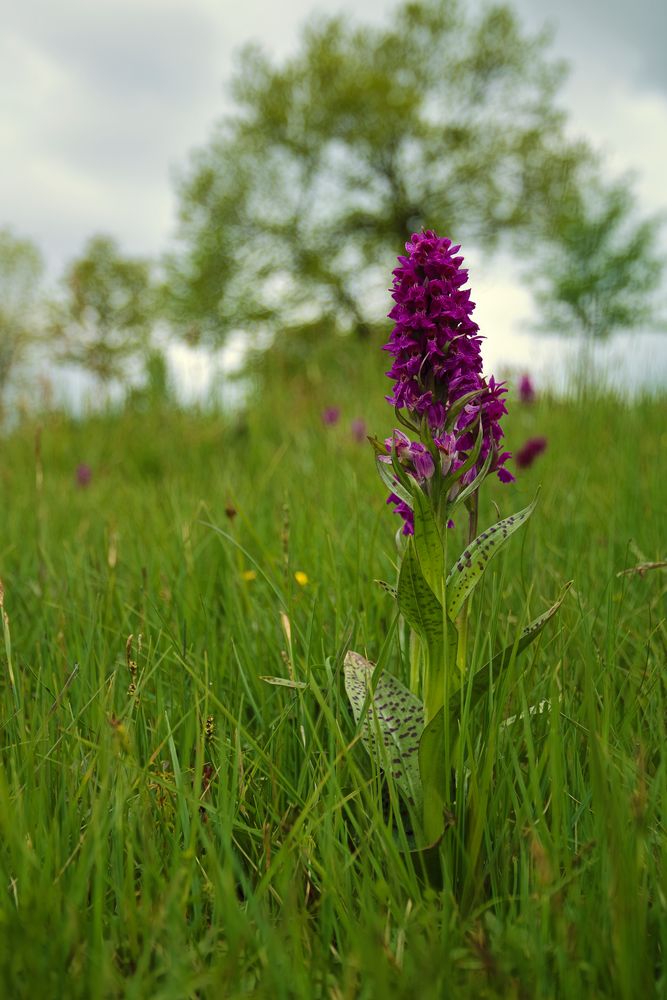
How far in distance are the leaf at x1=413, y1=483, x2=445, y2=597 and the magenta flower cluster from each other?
0.34ft

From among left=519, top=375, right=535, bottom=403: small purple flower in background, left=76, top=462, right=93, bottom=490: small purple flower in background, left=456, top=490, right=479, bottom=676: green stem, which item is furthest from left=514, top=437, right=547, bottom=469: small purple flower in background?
left=76, top=462, right=93, bottom=490: small purple flower in background

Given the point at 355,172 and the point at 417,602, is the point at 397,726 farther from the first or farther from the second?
the point at 355,172

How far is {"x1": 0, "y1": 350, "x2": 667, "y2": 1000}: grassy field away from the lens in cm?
95

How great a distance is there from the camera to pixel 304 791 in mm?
1394

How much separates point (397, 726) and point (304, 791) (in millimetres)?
210

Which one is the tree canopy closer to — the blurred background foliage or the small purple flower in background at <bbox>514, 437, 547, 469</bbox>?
the blurred background foliage

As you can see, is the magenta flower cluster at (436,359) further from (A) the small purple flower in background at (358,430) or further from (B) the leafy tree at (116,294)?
(B) the leafy tree at (116,294)

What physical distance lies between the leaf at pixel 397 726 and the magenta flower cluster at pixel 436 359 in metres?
0.37

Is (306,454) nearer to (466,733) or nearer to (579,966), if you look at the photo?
(466,733)

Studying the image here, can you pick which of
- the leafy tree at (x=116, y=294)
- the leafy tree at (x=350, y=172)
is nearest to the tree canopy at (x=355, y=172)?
the leafy tree at (x=350, y=172)

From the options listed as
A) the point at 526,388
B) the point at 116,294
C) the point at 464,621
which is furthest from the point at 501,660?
the point at 116,294

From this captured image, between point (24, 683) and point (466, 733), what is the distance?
998mm

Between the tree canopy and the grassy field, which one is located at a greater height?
the tree canopy

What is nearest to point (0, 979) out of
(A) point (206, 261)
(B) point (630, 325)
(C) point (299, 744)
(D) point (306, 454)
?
(C) point (299, 744)
